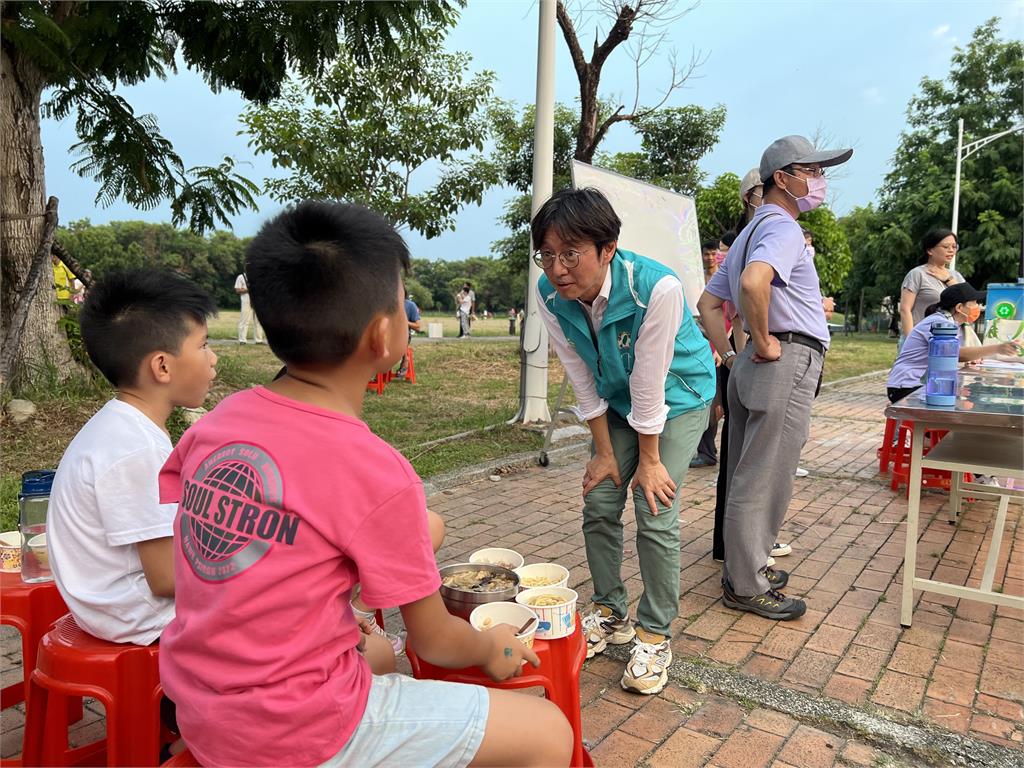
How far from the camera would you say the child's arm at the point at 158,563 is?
5.84ft

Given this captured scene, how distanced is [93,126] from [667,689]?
638 centimetres

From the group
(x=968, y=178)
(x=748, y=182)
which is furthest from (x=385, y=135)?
(x=968, y=178)

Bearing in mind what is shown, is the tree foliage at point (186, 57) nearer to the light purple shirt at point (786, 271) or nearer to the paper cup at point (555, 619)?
the light purple shirt at point (786, 271)

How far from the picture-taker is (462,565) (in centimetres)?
218

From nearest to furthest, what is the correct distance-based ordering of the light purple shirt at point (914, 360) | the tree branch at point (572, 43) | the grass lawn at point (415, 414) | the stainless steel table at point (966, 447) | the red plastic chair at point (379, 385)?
the stainless steel table at point (966, 447)
the light purple shirt at point (914, 360)
the grass lawn at point (415, 414)
the tree branch at point (572, 43)
the red plastic chair at point (379, 385)

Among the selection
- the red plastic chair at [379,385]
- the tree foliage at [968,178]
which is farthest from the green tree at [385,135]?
the tree foliage at [968,178]

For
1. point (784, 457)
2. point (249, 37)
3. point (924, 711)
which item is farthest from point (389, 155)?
point (924, 711)

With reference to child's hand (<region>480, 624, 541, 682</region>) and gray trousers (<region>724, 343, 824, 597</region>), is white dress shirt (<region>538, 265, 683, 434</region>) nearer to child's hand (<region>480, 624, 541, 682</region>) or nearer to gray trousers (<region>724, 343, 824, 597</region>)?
gray trousers (<region>724, 343, 824, 597</region>)

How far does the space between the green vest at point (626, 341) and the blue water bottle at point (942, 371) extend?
103cm

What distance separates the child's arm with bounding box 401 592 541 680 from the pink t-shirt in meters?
0.08

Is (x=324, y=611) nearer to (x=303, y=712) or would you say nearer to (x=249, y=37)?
(x=303, y=712)

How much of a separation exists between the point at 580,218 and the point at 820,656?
200 cm

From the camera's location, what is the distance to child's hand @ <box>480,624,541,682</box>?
1.53m

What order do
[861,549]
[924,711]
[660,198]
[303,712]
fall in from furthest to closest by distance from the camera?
1. [660,198]
2. [861,549]
3. [924,711]
4. [303,712]
